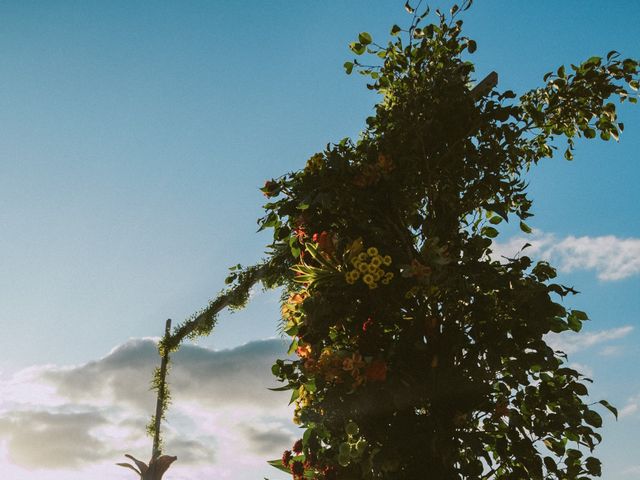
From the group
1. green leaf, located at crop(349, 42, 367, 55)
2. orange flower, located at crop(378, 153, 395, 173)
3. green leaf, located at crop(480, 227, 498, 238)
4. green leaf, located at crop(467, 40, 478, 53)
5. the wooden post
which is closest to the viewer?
orange flower, located at crop(378, 153, 395, 173)

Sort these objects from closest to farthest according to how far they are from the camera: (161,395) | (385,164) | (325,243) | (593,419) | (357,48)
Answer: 1. (593,419)
2. (325,243)
3. (385,164)
4. (357,48)
5. (161,395)

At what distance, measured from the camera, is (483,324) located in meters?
2.12

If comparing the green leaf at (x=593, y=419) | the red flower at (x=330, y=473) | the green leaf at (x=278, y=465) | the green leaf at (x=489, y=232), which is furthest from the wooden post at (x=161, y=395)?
the green leaf at (x=593, y=419)

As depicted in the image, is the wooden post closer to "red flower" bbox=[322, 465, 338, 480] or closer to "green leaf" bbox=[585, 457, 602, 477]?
"red flower" bbox=[322, 465, 338, 480]

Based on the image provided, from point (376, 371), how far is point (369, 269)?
0.43 meters

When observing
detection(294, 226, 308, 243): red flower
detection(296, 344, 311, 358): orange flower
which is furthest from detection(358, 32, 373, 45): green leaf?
detection(296, 344, 311, 358): orange flower

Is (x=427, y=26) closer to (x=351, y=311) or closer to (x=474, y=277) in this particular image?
(x=474, y=277)

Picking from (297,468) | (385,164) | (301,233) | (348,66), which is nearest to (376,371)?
(297,468)

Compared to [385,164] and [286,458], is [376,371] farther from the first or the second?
[385,164]

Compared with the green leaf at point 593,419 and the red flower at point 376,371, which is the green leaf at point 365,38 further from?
the green leaf at point 593,419

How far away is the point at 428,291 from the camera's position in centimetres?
224

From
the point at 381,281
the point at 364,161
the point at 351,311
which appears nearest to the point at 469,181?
the point at 364,161

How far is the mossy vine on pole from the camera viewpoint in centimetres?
206

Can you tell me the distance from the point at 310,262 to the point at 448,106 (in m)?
1.06
